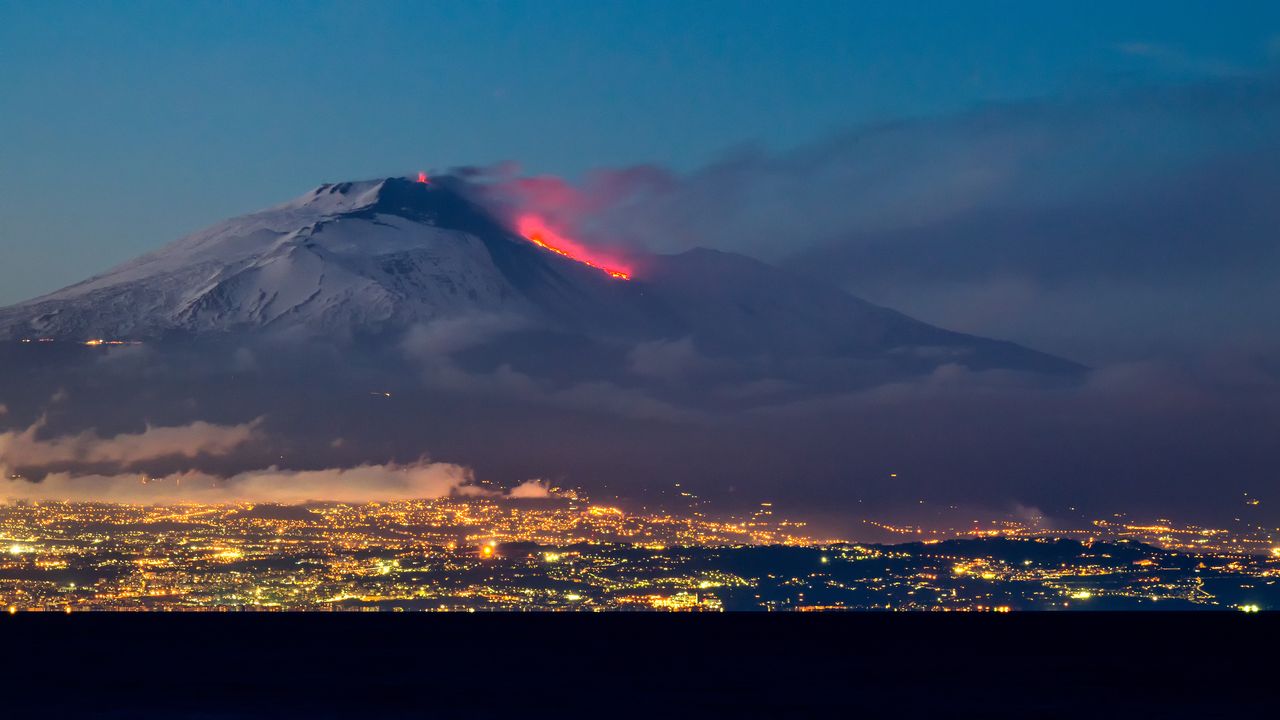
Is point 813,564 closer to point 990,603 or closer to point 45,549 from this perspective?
point 990,603
